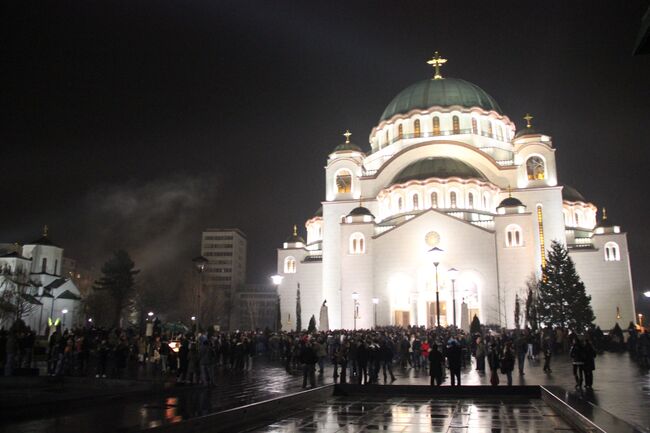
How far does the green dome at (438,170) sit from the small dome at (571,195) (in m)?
11.7

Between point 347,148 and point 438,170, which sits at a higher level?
point 347,148

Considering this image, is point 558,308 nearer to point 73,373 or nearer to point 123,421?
point 73,373

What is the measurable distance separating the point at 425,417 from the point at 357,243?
34.1m

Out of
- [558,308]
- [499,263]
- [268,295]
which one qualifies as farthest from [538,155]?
[268,295]

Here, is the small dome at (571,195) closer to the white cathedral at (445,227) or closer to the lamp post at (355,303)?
the white cathedral at (445,227)

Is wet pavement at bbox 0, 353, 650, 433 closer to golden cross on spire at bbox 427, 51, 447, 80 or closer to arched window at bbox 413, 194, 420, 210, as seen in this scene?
arched window at bbox 413, 194, 420, 210

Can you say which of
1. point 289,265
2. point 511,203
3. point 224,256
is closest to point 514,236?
point 511,203

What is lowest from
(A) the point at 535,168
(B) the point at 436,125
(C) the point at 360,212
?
(C) the point at 360,212

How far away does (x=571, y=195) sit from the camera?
54219mm

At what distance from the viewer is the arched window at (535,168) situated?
47.5 m

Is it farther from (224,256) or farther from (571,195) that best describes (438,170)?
(224,256)

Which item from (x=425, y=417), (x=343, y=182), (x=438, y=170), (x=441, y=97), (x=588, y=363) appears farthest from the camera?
(x=441, y=97)

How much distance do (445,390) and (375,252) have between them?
29508 mm

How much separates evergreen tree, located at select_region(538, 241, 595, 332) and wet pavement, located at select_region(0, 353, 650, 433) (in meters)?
17.7
